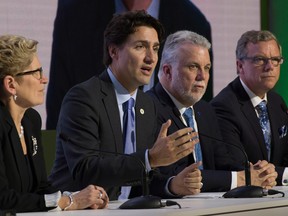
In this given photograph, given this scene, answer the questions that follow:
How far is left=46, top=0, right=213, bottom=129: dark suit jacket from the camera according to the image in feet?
18.2

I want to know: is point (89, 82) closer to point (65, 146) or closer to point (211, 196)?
point (65, 146)

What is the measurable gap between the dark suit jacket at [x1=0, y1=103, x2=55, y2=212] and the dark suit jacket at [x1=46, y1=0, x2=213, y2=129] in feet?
5.83

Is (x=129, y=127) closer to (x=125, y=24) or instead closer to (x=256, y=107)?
(x=125, y=24)

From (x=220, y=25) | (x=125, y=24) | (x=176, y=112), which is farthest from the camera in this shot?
(x=220, y=25)

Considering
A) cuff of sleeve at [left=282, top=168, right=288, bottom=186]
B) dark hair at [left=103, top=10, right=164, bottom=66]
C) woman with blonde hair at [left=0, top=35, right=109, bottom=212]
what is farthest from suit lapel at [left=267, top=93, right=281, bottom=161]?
woman with blonde hair at [left=0, top=35, right=109, bottom=212]

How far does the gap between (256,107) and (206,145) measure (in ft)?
2.38

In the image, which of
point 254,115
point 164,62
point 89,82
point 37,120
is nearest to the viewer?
point 37,120

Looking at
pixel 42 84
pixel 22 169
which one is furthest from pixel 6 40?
pixel 22 169

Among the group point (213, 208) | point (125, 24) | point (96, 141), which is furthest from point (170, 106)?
point (213, 208)

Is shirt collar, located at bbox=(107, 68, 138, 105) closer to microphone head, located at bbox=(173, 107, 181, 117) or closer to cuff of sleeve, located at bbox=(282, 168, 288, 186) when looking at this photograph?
microphone head, located at bbox=(173, 107, 181, 117)

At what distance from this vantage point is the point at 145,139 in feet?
13.5

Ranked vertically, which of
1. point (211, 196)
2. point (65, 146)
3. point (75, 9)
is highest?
point (75, 9)

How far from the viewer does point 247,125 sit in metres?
5.11

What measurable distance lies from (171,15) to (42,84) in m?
2.85
